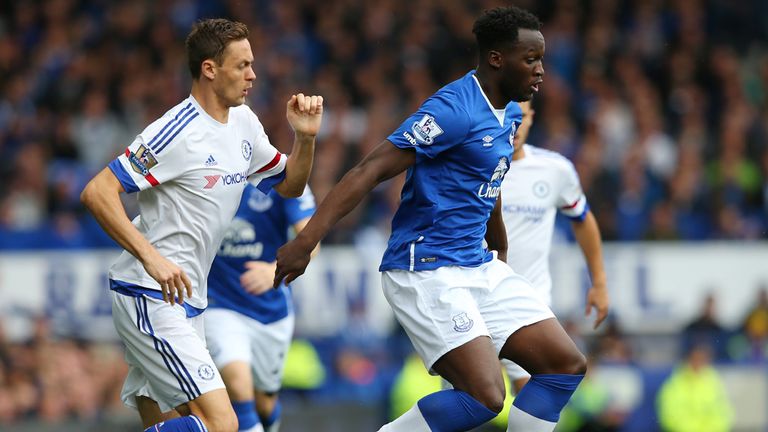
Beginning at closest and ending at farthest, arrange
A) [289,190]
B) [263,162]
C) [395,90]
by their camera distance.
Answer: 1. [263,162]
2. [289,190]
3. [395,90]

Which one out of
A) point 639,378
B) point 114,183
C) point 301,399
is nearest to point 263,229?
point 114,183

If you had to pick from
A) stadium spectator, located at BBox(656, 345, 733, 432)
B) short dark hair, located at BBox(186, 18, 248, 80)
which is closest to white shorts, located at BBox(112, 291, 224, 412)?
short dark hair, located at BBox(186, 18, 248, 80)

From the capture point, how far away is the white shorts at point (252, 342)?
8.45 m

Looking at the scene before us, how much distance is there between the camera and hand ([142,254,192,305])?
6242 mm

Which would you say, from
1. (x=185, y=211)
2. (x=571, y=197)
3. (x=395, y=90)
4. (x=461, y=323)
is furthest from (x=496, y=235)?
(x=395, y=90)

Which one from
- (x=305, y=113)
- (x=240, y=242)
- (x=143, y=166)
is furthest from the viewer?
(x=240, y=242)

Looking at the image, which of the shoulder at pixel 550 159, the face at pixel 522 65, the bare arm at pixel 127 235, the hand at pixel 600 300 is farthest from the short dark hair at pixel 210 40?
the hand at pixel 600 300

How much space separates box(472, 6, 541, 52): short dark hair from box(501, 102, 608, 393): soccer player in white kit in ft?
5.82

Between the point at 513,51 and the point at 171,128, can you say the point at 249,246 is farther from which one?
the point at 513,51

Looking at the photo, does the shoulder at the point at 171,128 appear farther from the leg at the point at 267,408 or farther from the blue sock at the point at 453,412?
the leg at the point at 267,408

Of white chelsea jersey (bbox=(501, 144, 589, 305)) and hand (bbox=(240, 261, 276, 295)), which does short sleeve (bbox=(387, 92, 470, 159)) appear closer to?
white chelsea jersey (bbox=(501, 144, 589, 305))

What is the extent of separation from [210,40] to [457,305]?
1.87 metres

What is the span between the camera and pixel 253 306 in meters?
8.73

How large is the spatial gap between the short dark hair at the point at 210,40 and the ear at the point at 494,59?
1290 millimetres
